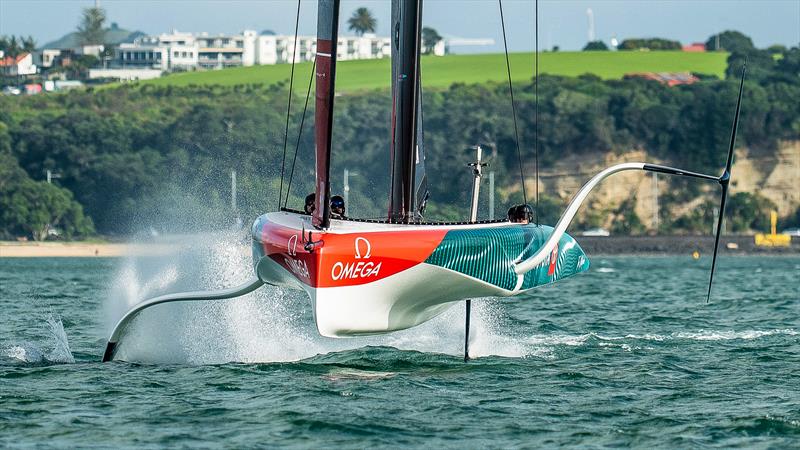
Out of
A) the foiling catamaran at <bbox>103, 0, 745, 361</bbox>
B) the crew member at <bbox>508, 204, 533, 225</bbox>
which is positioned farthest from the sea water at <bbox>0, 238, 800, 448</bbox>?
the crew member at <bbox>508, 204, 533, 225</bbox>

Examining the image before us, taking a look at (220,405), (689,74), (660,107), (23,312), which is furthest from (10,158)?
(220,405)

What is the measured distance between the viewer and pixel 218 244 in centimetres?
2261

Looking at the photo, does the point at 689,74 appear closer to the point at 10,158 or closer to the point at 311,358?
the point at 10,158

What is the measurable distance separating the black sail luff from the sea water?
186cm

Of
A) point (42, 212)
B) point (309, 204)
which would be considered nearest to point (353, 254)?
point (309, 204)

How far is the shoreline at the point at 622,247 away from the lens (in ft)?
276

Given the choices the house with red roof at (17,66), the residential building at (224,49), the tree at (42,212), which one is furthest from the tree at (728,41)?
the tree at (42,212)

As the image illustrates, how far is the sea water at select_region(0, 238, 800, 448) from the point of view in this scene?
12.8m

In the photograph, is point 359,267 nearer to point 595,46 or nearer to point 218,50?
point 595,46

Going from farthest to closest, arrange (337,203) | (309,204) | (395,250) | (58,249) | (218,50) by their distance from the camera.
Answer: (218,50)
(58,249)
(309,204)
(337,203)
(395,250)

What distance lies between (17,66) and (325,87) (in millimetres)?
138877

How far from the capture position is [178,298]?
1712cm

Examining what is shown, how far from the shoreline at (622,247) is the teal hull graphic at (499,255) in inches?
2650

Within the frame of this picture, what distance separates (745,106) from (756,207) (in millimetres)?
9141
